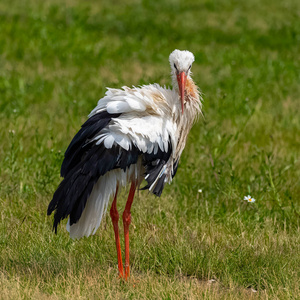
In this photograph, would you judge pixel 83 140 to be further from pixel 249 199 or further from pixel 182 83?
pixel 249 199

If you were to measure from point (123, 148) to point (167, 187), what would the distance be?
205 cm

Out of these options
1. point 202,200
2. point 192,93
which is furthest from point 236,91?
point 192,93

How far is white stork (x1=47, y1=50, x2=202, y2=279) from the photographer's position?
363 cm

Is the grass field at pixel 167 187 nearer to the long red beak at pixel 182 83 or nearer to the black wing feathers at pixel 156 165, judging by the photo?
the black wing feathers at pixel 156 165

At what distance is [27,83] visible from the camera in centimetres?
903

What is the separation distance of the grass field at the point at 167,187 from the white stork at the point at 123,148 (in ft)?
1.12

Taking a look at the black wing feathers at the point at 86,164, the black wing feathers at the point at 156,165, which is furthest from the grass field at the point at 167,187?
the black wing feathers at the point at 156,165

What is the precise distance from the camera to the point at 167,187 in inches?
221

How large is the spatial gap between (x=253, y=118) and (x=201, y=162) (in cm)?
194

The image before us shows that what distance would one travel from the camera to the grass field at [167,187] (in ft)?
12.7

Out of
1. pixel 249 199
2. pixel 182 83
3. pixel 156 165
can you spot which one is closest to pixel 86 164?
pixel 156 165

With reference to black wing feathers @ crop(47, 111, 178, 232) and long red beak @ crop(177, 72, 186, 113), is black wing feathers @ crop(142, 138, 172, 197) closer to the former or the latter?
black wing feathers @ crop(47, 111, 178, 232)

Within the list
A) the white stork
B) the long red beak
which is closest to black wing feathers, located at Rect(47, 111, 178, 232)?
the white stork

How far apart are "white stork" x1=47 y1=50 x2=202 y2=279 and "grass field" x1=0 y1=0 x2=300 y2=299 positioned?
34cm
